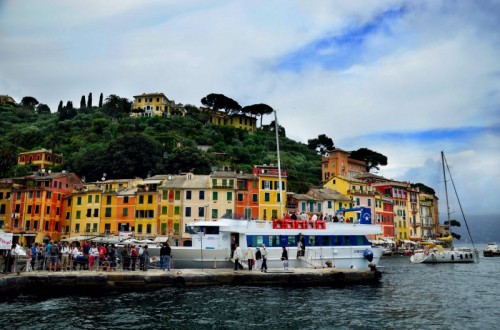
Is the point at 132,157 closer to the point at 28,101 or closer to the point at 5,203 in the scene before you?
the point at 5,203

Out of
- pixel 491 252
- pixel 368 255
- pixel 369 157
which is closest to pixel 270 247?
pixel 368 255

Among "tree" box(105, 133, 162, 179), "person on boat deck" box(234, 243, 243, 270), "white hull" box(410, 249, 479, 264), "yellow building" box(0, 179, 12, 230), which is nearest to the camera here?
"person on boat deck" box(234, 243, 243, 270)

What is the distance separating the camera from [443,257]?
2308 inches

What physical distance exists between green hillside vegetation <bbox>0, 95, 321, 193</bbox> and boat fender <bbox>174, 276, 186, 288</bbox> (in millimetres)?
46065

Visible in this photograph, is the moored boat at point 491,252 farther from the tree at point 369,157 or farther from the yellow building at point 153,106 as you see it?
the yellow building at point 153,106

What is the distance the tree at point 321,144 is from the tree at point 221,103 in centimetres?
2354

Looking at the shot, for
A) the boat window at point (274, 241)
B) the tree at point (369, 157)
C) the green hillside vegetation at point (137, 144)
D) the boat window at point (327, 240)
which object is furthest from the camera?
the tree at point (369, 157)

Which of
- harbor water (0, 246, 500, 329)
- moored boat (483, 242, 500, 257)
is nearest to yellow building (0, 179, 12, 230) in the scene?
harbor water (0, 246, 500, 329)

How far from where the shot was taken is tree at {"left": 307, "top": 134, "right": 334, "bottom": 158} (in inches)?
5123

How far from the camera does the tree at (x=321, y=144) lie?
427 feet

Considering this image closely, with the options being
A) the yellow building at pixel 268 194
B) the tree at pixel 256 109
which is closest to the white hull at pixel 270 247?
the yellow building at pixel 268 194

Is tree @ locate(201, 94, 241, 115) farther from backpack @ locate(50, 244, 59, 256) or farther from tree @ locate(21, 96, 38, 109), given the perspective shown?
backpack @ locate(50, 244, 59, 256)

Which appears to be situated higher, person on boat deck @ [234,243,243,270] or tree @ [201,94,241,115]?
tree @ [201,94,241,115]

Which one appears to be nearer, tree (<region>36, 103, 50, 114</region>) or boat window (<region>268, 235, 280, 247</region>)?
boat window (<region>268, 235, 280, 247</region>)
